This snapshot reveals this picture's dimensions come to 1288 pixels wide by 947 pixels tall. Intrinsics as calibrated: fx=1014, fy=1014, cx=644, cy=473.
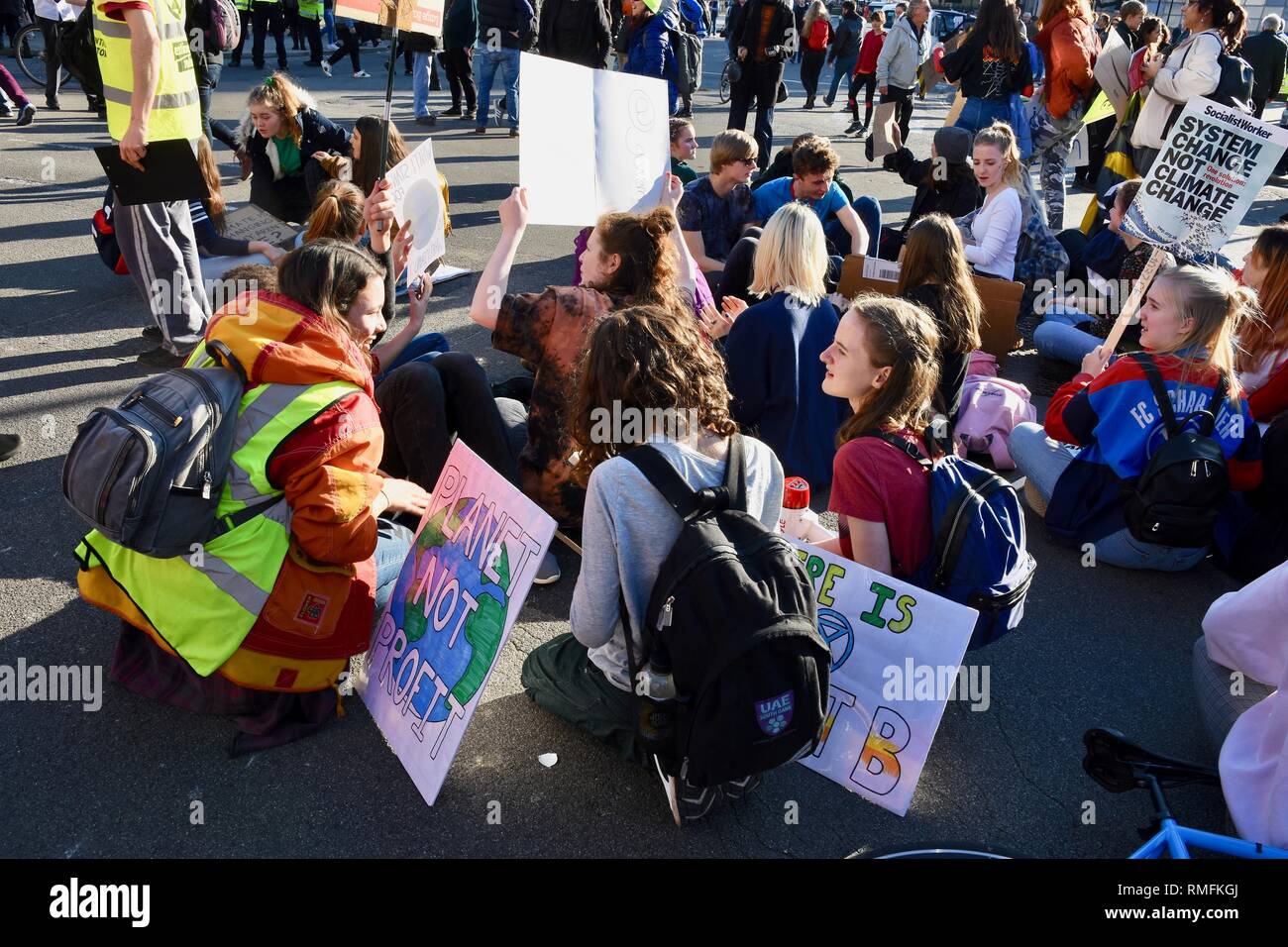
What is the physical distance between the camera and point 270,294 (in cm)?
289

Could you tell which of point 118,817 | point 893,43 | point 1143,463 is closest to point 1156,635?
point 1143,463

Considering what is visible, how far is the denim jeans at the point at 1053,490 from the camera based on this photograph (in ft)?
13.3

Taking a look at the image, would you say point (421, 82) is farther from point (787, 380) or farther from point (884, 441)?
point (884, 441)

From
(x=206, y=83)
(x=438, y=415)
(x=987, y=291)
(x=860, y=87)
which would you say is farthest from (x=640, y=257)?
(x=860, y=87)

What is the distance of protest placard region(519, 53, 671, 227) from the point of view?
4.14 meters

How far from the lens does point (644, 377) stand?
252cm

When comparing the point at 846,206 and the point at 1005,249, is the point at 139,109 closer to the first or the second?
the point at 846,206

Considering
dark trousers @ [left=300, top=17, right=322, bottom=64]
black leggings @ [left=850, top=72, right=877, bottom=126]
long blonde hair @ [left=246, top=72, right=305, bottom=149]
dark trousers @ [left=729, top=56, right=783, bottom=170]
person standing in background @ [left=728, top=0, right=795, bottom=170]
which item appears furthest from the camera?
dark trousers @ [left=300, top=17, right=322, bottom=64]

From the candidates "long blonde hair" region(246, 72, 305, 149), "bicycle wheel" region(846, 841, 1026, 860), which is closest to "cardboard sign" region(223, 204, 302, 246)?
"long blonde hair" region(246, 72, 305, 149)

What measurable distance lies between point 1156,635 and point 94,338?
5400 millimetres

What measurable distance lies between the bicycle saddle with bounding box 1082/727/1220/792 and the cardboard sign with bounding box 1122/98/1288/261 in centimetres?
322

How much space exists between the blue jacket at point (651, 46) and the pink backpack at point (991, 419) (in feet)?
20.3

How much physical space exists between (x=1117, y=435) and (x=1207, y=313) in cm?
53

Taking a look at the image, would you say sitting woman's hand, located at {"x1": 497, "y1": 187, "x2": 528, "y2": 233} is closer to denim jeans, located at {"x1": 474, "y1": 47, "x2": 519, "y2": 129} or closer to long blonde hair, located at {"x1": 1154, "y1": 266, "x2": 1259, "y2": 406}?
long blonde hair, located at {"x1": 1154, "y1": 266, "x2": 1259, "y2": 406}
